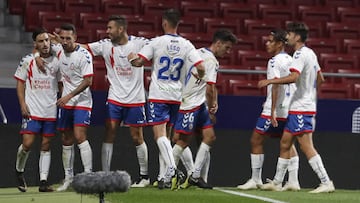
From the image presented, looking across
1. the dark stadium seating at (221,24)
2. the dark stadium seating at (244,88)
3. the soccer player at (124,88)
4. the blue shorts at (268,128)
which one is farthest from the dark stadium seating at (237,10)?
the soccer player at (124,88)

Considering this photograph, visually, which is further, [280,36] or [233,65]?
[233,65]

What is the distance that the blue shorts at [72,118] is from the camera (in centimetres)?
1366

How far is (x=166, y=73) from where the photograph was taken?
1309cm

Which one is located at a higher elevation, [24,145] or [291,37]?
[291,37]

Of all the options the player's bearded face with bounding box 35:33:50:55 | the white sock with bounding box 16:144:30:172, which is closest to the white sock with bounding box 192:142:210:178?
the white sock with bounding box 16:144:30:172

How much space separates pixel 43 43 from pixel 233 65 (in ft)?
19.3

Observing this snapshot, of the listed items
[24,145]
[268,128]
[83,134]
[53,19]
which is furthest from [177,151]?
[53,19]

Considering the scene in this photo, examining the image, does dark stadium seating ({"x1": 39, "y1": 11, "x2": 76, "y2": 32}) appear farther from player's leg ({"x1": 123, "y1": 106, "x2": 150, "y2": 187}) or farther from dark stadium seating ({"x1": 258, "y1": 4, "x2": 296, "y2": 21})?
player's leg ({"x1": 123, "y1": 106, "x2": 150, "y2": 187})

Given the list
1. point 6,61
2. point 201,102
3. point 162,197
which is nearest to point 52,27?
point 6,61

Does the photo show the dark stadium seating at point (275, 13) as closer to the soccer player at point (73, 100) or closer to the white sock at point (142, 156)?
the white sock at point (142, 156)

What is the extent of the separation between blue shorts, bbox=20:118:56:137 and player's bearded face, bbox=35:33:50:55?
0.85m

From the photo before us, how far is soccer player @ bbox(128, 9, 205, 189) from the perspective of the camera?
507 inches

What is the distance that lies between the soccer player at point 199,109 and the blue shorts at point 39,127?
1511 millimetres

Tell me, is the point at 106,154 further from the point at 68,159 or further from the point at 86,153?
the point at 68,159
